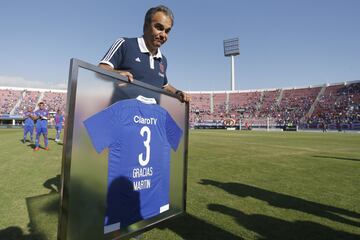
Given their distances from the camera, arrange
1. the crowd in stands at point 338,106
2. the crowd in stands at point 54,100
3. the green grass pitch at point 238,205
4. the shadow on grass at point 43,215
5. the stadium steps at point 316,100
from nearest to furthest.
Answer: the shadow on grass at point 43,215 < the green grass pitch at point 238,205 < the crowd in stands at point 338,106 < the stadium steps at point 316,100 < the crowd in stands at point 54,100

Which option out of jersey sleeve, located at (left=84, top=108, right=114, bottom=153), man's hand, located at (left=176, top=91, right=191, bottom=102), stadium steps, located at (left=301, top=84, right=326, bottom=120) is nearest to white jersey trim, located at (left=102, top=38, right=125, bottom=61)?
jersey sleeve, located at (left=84, top=108, right=114, bottom=153)

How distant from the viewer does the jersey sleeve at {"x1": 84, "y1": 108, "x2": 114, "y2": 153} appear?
175cm

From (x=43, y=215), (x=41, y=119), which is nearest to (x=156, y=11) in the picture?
(x=43, y=215)

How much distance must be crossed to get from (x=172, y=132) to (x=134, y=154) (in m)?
0.60

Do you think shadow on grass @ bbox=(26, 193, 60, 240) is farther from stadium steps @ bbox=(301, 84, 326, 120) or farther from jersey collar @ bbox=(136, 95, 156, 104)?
stadium steps @ bbox=(301, 84, 326, 120)

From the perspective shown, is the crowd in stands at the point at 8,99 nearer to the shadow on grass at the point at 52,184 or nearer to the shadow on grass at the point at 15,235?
the shadow on grass at the point at 52,184

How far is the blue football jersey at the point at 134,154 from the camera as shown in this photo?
192 cm

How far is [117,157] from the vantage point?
199 centimetres

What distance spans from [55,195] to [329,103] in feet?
207

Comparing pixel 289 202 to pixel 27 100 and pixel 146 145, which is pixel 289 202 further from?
pixel 27 100

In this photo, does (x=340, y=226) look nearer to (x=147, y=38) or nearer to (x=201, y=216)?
(x=201, y=216)

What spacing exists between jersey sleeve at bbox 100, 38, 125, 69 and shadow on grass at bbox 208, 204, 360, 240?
2.64 meters

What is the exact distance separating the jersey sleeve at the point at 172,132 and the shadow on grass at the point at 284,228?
1.70 metres

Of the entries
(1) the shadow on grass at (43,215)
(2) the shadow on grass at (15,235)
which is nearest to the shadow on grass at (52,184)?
(1) the shadow on grass at (43,215)
